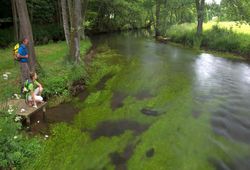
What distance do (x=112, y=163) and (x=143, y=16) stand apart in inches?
1714

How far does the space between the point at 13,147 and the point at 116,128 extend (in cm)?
281

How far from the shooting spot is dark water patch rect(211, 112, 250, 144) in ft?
21.7

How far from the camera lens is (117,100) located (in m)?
9.10

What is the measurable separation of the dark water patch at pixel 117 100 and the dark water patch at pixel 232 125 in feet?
10.3

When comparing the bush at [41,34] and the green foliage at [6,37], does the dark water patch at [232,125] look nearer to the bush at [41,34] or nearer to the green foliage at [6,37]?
the green foliage at [6,37]

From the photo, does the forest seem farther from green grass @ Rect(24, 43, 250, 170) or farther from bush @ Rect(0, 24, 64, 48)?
bush @ Rect(0, 24, 64, 48)

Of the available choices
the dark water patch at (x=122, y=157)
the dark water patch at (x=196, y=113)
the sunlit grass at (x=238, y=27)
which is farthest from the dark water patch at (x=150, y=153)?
the sunlit grass at (x=238, y=27)

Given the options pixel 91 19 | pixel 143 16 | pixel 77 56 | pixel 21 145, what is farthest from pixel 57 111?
pixel 143 16

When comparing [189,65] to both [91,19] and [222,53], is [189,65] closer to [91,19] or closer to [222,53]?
[222,53]

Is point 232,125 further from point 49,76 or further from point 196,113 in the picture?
point 49,76

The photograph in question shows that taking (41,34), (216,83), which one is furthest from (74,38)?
(41,34)

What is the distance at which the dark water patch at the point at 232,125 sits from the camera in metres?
6.63

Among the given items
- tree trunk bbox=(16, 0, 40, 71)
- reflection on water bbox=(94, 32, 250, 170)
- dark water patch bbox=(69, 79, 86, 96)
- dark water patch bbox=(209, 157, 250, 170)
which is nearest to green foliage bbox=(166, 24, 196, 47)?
reflection on water bbox=(94, 32, 250, 170)

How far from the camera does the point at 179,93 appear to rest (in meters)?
9.76
